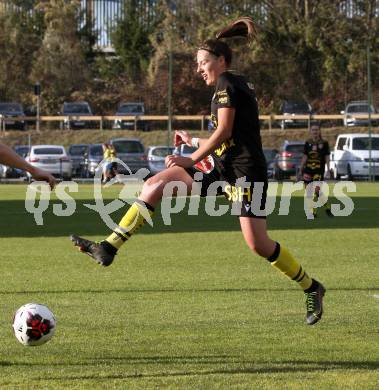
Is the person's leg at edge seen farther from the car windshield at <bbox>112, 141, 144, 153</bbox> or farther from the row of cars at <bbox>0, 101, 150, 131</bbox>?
the row of cars at <bbox>0, 101, 150, 131</bbox>

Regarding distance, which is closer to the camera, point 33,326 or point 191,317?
point 33,326

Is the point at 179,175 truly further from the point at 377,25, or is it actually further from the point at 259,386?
the point at 377,25

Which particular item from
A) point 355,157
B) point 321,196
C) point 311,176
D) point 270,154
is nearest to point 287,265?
point 321,196

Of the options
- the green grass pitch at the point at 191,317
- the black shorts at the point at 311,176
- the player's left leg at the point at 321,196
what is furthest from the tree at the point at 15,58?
the green grass pitch at the point at 191,317

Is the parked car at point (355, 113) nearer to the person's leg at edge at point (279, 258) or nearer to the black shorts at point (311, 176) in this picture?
the black shorts at point (311, 176)

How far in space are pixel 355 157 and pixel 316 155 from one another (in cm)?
1922

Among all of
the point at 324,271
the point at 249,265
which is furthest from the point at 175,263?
the point at 324,271

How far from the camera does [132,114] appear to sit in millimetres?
61281

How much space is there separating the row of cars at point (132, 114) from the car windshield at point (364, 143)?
7982 mm

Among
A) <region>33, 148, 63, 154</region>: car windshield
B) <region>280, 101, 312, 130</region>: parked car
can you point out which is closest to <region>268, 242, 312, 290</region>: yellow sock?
<region>33, 148, 63, 154</region>: car windshield

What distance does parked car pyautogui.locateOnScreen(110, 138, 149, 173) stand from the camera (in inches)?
1825

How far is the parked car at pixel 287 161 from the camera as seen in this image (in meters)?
45.9

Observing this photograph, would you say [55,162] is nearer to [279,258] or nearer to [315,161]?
[315,161]

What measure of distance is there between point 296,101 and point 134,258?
158ft
